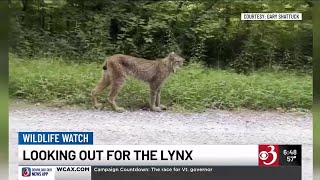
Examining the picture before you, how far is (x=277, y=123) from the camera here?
18.5ft

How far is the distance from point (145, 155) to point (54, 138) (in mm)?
886

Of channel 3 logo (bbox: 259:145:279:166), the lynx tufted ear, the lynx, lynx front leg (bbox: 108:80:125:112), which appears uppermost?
the lynx tufted ear

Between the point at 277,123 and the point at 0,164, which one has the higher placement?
the point at 277,123

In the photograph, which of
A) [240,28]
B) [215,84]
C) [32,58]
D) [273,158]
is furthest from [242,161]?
[32,58]

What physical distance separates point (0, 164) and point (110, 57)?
148cm

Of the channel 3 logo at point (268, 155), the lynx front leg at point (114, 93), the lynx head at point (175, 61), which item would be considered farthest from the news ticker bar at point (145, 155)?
the lynx head at point (175, 61)

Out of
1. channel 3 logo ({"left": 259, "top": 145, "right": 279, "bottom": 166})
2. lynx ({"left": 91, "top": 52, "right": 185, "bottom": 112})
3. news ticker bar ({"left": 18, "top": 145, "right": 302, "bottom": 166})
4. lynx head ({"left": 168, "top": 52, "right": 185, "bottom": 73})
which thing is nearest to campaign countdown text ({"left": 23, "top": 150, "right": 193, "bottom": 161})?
news ticker bar ({"left": 18, "top": 145, "right": 302, "bottom": 166})

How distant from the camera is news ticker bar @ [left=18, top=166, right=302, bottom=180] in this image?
547cm

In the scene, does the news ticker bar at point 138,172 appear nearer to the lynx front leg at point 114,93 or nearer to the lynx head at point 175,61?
the lynx front leg at point 114,93

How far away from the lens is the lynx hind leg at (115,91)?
5641 mm

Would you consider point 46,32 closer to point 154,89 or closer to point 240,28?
point 154,89

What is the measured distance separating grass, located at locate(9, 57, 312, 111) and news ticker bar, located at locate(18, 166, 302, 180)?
0.61m

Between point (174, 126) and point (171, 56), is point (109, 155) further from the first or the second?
point (171, 56)

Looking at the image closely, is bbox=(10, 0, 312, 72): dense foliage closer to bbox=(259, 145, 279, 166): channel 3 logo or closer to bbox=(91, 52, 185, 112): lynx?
bbox=(91, 52, 185, 112): lynx
